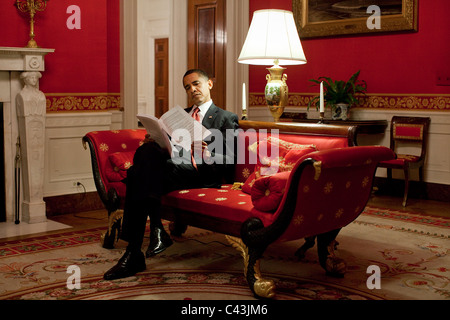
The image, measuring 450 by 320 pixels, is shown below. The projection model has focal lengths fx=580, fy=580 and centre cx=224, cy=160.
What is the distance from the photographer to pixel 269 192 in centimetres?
259

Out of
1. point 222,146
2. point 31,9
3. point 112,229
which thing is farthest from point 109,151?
point 31,9

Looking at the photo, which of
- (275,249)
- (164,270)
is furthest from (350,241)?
(164,270)

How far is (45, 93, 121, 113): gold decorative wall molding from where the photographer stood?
447cm

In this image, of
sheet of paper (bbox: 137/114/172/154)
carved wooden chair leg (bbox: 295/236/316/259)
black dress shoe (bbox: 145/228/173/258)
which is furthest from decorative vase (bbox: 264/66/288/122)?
black dress shoe (bbox: 145/228/173/258)

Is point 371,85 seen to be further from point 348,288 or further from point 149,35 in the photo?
point 149,35

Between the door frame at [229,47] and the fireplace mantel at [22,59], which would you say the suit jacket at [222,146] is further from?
the door frame at [229,47]

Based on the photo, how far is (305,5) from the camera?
6055 millimetres

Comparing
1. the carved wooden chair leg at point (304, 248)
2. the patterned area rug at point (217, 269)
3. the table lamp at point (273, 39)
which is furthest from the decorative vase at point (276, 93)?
the patterned area rug at point (217, 269)

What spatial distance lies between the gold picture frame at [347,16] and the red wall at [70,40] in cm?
210

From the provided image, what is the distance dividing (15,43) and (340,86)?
9.73ft

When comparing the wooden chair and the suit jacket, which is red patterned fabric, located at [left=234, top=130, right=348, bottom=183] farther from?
the wooden chair

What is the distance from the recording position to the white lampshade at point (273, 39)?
310 cm

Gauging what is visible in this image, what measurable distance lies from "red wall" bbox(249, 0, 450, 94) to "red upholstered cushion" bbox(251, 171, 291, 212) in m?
3.14

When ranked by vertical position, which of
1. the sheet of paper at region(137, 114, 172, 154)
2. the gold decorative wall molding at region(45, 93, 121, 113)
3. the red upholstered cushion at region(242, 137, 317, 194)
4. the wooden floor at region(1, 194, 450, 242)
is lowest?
the wooden floor at region(1, 194, 450, 242)
